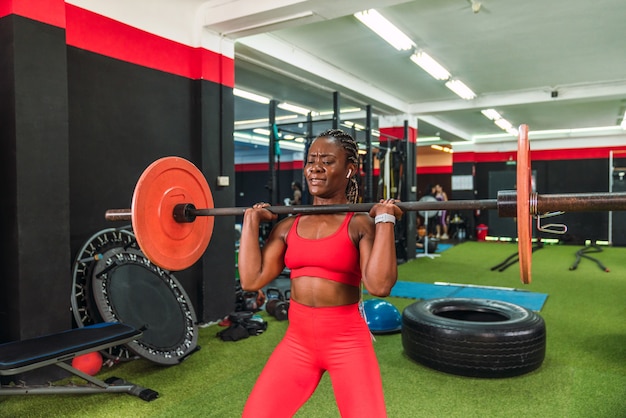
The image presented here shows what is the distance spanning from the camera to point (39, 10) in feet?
9.38

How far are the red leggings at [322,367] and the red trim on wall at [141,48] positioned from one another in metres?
2.71

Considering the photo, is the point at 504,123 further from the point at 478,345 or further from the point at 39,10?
the point at 39,10

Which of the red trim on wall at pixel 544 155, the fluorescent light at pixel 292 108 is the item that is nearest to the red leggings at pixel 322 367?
the fluorescent light at pixel 292 108

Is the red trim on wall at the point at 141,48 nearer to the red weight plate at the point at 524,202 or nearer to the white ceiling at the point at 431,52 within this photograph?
the white ceiling at the point at 431,52

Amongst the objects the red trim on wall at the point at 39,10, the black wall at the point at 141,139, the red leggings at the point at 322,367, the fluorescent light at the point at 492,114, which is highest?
the fluorescent light at the point at 492,114

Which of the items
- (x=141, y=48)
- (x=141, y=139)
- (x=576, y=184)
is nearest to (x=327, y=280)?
(x=141, y=139)

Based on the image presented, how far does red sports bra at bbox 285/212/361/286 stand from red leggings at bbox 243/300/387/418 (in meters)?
0.11

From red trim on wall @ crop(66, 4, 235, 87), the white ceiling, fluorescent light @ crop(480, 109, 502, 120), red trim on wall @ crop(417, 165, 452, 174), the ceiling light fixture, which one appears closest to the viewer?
red trim on wall @ crop(66, 4, 235, 87)

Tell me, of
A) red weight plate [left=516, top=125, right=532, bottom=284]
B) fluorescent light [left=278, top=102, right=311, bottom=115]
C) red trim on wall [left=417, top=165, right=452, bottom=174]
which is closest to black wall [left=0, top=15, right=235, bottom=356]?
red weight plate [left=516, top=125, right=532, bottom=284]

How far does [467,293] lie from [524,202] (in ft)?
15.1

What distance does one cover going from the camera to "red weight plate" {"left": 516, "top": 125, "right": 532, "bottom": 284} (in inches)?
49.6

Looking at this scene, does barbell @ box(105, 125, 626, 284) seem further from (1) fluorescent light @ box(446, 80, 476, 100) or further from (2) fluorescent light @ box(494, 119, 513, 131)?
(2) fluorescent light @ box(494, 119, 513, 131)

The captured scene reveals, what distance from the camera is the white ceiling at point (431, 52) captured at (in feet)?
13.2

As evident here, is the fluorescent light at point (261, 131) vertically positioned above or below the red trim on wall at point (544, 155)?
above
